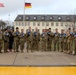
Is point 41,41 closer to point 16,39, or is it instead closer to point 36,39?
point 36,39

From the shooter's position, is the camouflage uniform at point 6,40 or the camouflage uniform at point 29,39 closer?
the camouflage uniform at point 6,40

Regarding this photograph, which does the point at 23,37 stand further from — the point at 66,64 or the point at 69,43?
the point at 66,64

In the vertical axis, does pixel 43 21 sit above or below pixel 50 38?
above

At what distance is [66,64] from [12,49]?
8289 mm

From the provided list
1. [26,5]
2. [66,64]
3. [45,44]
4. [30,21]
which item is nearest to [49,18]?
[30,21]

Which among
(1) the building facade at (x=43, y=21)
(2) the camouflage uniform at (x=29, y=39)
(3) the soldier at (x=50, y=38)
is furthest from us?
(1) the building facade at (x=43, y=21)

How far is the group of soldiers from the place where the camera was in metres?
20.3

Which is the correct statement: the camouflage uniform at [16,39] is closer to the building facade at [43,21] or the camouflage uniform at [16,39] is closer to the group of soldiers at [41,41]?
the group of soldiers at [41,41]

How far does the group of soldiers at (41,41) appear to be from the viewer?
2030 cm

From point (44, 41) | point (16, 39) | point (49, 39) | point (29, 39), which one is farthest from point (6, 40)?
point (49, 39)

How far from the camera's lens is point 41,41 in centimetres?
2202

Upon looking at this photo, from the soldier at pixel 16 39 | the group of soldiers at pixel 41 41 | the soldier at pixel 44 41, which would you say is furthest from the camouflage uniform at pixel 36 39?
the soldier at pixel 16 39

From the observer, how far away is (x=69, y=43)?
66.7ft
